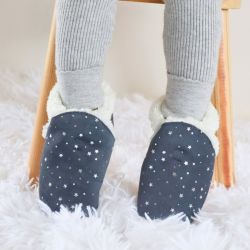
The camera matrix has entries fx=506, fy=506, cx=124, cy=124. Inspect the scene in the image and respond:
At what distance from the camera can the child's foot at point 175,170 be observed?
0.53m

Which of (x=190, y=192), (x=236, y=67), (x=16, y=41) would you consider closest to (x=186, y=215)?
(x=190, y=192)

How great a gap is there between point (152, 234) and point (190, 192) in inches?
2.6

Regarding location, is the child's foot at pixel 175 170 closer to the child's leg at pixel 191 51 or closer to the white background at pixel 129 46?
the child's leg at pixel 191 51

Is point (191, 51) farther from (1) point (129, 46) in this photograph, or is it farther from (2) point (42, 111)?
(1) point (129, 46)

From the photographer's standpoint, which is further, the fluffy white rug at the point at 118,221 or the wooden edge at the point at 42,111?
the wooden edge at the point at 42,111

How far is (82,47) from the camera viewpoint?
0.53 meters

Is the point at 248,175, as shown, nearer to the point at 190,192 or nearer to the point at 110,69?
the point at 190,192

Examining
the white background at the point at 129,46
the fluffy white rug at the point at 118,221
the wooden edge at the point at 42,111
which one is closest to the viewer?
the fluffy white rug at the point at 118,221

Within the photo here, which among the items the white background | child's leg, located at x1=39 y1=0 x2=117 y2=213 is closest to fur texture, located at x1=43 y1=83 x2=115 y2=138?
child's leg, located at x1=39 y1=0 x2=117 y2=213

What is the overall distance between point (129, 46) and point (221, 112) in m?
0.48

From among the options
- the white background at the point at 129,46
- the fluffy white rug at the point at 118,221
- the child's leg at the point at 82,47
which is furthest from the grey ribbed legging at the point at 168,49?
the white background at the point at 129,46

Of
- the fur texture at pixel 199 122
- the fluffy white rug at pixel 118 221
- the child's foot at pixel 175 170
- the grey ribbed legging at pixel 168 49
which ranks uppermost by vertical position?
the grey ribbed legging at pixel 168 49

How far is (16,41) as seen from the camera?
111cm

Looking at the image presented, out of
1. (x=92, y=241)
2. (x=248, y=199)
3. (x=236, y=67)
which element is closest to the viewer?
(x=92, y=241)
